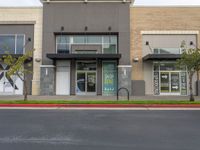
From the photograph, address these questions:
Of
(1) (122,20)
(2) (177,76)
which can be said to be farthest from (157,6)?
(2) (177,76)

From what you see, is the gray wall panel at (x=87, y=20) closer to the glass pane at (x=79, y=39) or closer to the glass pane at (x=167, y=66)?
the glass pane at (x=79, y=39)

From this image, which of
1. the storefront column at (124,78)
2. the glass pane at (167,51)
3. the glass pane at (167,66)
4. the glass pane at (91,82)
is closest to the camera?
the storefront column at (124,78)

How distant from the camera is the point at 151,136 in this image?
334 inches

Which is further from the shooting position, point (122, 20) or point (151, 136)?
point (122, 20)

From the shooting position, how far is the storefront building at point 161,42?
26.5 metres

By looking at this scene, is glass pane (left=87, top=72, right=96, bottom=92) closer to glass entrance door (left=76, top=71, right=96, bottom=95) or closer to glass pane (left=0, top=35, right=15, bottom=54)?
glass entrance door (left=76, top=71, right=96, bottom=95)

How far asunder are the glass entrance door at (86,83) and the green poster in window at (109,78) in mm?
1017

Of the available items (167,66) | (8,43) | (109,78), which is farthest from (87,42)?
(167,66)

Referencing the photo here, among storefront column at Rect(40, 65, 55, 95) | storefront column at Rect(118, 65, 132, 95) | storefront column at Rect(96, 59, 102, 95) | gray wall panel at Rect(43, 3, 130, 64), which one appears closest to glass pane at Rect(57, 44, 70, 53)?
gray wall panel at Rect(43, 3, 130, 64)

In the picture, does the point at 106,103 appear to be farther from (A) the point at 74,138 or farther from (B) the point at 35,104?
(A) the point at 74,138

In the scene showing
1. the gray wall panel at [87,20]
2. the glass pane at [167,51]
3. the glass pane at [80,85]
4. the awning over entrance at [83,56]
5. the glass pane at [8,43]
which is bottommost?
the glass pane at [80,85]

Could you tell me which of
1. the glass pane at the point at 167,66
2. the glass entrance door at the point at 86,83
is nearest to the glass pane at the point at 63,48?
the glass entrance door at the point at 86,83

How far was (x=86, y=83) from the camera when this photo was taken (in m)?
26.3

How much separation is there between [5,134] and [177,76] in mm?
20610
